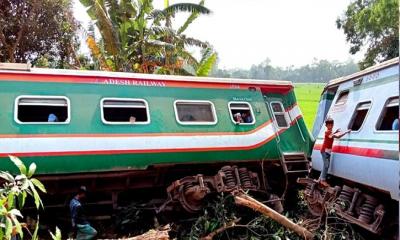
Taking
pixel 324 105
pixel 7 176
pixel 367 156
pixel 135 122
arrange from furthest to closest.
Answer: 1. pixel 324 105
2. pixel 135 122
3. pixel 367 156
4. pixel 7 176

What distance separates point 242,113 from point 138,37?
721 cm

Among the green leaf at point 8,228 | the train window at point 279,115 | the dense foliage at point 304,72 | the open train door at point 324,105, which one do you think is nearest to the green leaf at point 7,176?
the green leaf at point 8,228

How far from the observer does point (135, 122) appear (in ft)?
26.6

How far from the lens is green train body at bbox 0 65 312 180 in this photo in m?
7.25

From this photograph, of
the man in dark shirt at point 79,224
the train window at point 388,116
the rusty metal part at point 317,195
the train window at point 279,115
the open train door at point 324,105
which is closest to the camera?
the train window at point 388,116

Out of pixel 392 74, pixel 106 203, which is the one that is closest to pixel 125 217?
pixel 106 203

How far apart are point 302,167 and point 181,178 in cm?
285

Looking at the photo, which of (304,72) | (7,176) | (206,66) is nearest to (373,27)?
(206,66)

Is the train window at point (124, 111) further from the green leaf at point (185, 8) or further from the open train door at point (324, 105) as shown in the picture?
the green leaf at point (185, 8)

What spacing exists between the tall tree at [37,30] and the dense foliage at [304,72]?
5058 centimetres

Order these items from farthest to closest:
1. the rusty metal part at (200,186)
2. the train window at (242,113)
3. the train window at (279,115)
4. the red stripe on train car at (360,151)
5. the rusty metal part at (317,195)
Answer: the train window at (279,115) → the train window at (242,113) → the rusty metal part at (200,186) → the rusty metal part at (317,195) → the red stripe on train car at (360,151)

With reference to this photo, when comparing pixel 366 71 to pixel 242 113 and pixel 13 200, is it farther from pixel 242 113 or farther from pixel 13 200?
pixel 13 200

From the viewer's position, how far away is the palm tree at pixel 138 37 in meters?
14.5

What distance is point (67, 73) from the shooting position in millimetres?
7773
